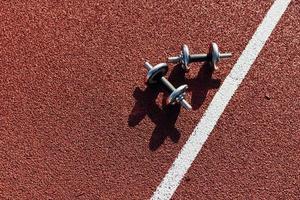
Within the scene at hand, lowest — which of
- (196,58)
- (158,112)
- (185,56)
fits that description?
(158,112)

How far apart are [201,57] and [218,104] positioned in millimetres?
431

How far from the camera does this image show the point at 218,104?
149 inches

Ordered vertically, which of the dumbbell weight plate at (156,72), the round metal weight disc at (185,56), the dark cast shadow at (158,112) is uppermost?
the dumbbell weight plate at (156,72)

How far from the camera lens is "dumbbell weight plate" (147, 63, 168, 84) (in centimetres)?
363

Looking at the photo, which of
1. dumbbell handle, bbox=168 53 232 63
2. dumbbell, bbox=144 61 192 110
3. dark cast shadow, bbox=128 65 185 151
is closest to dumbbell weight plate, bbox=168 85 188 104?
dumbbell, bbox=144 61 192 110

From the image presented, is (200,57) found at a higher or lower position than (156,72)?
lower

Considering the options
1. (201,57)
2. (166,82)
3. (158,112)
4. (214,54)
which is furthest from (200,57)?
(158,112)

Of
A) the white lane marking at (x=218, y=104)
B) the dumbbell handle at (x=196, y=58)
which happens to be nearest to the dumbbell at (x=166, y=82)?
the dumbbell handle at (x=196, y=58)

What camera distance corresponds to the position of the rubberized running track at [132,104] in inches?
140

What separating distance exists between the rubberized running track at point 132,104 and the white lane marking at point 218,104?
47mm

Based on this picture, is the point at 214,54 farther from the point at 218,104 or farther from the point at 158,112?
the point at 158,112

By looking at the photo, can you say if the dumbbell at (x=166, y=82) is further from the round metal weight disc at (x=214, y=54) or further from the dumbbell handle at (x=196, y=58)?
the round metal weight disc at (x=214, y=54)

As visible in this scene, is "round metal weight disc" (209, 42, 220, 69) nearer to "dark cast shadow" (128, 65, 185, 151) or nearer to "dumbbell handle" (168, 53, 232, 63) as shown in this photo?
"dumbbell handle" (168, 53, 232, 63)

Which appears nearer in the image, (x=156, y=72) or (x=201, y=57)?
(x=156, y=72)
